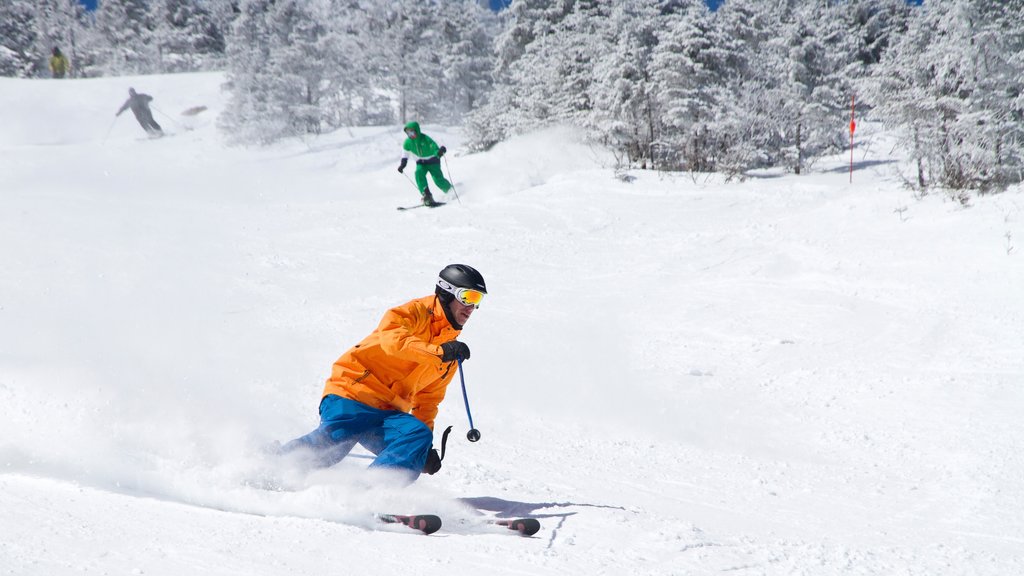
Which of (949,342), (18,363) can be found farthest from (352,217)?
→ (949,342)

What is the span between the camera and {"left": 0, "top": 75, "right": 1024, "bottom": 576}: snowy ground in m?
3.12

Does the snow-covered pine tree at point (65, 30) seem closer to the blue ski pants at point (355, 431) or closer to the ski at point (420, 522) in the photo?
the blue ski pants at point (355, 431)

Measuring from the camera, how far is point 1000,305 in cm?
762

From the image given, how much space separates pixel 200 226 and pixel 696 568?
11553mm

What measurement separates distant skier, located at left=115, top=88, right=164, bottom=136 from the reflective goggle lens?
25638mm

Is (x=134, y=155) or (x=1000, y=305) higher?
(x=134, y=155)

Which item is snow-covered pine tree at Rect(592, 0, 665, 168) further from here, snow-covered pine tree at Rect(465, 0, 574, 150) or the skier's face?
the skier's face

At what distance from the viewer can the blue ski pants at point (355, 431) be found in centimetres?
394

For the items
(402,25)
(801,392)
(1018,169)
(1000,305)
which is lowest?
(801,392)

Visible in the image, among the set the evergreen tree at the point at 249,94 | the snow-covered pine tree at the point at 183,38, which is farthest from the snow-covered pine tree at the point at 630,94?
the snow-covered pine tree at the point at 183,38

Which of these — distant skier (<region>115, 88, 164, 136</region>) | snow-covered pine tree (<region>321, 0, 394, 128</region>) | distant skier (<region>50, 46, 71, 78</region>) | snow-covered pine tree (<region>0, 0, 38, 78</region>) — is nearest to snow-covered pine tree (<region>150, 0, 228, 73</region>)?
distant skier (<region>50, 46, 71, 78</region>)

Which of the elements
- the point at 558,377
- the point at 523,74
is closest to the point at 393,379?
the point at 558,377

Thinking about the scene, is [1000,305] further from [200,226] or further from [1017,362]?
[200,226]

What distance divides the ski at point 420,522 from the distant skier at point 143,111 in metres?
26.4
